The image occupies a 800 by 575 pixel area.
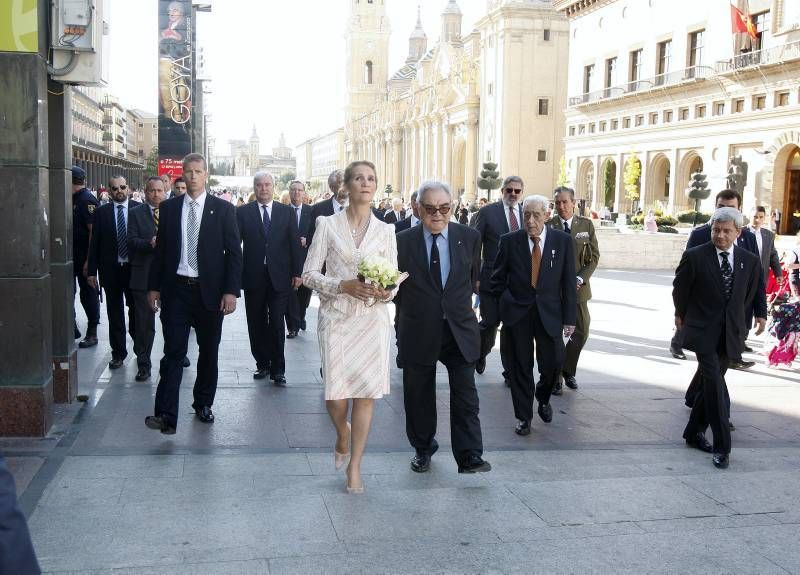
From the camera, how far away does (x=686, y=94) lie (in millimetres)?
46281

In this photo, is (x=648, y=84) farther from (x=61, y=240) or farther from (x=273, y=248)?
(x=61, y=240)

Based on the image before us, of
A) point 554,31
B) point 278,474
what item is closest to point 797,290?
point 278,474

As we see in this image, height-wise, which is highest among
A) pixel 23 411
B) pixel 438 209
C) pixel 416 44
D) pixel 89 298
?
pixel 416 44

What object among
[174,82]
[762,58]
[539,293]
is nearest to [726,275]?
[539,293]

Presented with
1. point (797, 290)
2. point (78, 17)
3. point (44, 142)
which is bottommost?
point (797, 290)

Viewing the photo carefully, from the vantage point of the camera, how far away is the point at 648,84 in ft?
164

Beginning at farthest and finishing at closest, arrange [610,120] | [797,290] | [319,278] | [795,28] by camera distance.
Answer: [610,120]
[795,28]
[797,290]
[319,278]

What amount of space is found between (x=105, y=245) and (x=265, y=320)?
72.6 inches

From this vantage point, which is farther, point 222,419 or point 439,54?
point 439,54

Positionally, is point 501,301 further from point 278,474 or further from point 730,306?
point 278,474

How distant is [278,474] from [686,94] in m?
45.9

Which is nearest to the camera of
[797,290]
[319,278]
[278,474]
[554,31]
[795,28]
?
[319,278]

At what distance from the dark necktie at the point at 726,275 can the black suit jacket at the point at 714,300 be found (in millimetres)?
28

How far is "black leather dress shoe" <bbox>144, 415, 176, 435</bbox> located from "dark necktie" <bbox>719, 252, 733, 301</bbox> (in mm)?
3994
